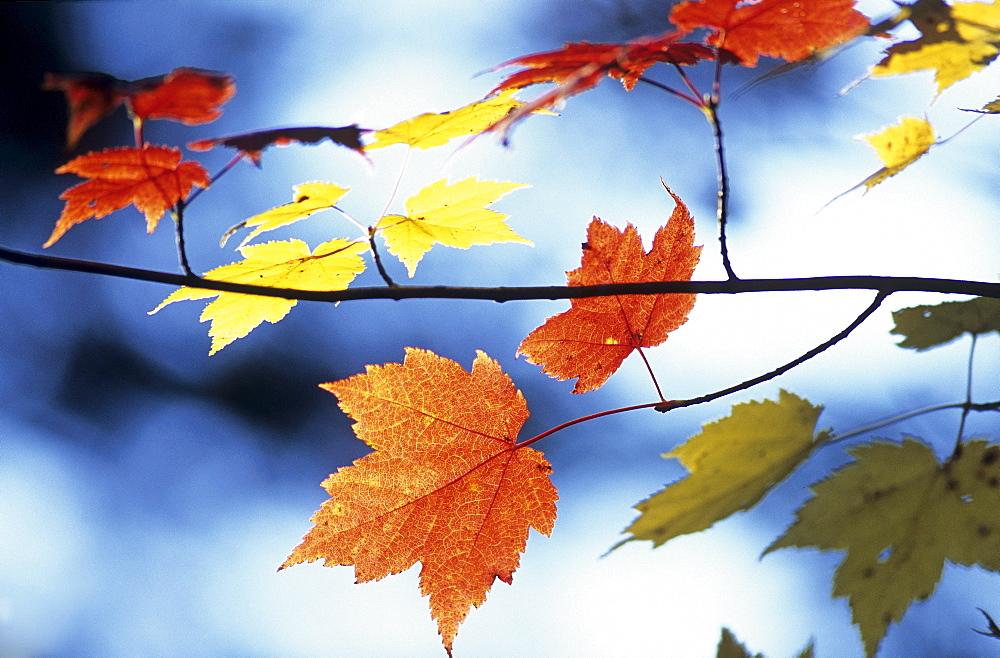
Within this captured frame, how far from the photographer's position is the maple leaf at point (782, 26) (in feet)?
1.87

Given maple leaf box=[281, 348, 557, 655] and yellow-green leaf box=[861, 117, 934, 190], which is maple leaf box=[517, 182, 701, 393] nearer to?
maple leaf box=[281, 348, 557, 655]

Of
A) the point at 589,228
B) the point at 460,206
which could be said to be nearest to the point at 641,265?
the point at 589,228

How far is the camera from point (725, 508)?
526 millimetres

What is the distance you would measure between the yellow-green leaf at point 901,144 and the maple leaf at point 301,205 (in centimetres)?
50

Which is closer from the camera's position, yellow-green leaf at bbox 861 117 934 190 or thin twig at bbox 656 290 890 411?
thin twig at bbox 656 290 890 411

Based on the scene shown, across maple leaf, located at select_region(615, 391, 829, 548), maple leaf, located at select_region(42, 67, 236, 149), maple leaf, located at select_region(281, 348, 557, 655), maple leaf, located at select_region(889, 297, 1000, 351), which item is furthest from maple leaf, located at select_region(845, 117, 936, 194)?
maple leaf, located at select_region(42, 67, 236, 149)

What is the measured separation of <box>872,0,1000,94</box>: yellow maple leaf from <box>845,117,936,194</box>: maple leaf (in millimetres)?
71

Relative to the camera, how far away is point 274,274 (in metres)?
0.70

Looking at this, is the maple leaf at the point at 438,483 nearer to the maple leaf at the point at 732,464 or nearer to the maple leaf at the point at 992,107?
the maple leaf at the point at 732,464

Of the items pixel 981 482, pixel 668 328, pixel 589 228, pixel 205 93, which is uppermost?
pixel 205 93

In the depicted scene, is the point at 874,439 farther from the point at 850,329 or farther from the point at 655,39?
the point at 655,39

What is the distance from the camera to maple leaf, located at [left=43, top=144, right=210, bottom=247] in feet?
1.87

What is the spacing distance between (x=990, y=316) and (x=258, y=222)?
65 cm

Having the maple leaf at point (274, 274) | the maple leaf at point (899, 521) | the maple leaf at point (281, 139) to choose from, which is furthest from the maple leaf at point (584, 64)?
the maple leaf at point (899, 521)
